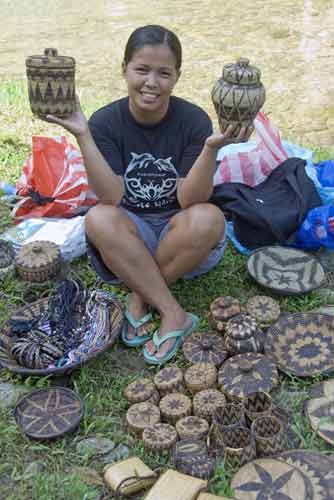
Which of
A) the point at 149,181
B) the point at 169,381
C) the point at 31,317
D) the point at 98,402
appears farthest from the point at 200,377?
the point at 149,181

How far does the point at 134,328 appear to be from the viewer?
9.98 feet

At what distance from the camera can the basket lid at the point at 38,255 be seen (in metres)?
3.36

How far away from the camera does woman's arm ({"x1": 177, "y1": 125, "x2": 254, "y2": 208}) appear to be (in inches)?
104

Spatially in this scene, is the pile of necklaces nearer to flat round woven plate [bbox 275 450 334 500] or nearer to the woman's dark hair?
flat round woven plate [bbox 275 450 334 500]

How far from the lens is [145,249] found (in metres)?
2.99

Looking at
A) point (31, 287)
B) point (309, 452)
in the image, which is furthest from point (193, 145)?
point (309, 452)

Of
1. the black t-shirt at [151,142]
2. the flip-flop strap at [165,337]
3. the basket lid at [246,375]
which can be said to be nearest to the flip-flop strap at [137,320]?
the flip-flop strap at [165,337]

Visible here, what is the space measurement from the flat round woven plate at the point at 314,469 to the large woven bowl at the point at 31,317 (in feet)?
2.93

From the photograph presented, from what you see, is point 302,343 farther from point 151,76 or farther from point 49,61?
point 49,61

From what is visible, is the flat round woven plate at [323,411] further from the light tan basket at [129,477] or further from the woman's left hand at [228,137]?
the woman's left hand at [228,137]

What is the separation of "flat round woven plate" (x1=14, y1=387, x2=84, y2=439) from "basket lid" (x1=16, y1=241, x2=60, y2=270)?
0.87 metres

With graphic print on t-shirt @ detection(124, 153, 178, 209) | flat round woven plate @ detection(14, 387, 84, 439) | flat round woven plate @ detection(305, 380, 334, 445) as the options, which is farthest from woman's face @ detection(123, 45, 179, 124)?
flat round woven plate @ detection(305, 380, 334, 445)

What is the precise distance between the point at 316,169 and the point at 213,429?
2130mm

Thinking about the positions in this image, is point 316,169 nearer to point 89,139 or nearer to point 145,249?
point 145,249
